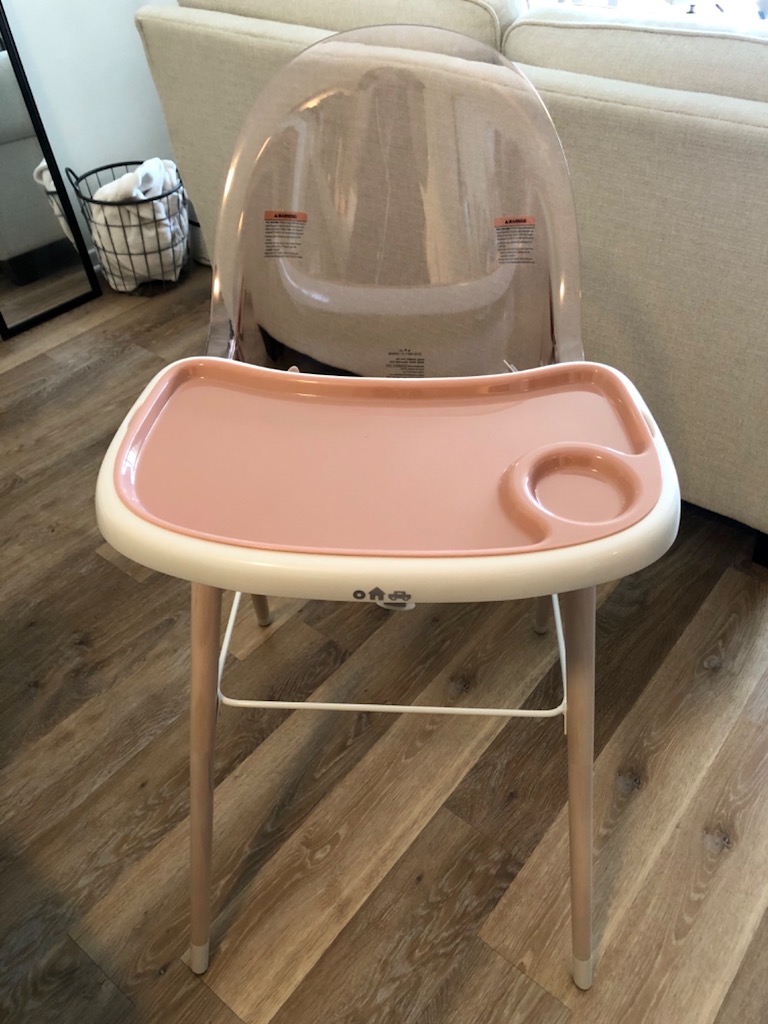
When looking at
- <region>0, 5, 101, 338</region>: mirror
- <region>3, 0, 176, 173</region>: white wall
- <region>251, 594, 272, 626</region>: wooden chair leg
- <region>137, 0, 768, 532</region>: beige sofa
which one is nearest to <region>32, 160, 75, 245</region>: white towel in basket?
<region>0, 5, 101, 338</region>: mirror

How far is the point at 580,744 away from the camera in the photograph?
2.39ft

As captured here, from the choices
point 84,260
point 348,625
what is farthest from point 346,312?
point 84,260

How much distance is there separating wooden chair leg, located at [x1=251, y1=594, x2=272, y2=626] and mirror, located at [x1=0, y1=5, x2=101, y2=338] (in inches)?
47.5

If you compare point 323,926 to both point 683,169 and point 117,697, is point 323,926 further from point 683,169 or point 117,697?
point 683,169

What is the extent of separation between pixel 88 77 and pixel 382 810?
201 centimetres

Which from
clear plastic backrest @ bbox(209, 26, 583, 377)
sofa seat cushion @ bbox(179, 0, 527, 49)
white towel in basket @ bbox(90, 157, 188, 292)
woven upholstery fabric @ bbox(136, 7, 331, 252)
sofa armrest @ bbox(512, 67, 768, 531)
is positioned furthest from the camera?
white towel in basket @ bbox(90, 157, 188, 292)

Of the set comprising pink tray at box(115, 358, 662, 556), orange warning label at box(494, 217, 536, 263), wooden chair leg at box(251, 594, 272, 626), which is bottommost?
wooden chair leg at box(251, 594, 272, 626)

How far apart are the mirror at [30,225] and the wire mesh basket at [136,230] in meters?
0.07

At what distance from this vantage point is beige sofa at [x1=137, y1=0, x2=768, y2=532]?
3.21 feet

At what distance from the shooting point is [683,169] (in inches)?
39.3

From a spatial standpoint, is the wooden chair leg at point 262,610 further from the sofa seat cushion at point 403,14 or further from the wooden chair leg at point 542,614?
the sofa seat cushion at point 403,14

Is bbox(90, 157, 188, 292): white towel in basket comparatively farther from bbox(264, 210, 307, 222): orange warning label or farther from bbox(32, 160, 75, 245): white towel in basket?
bbox(264, 210, 307, 222): orange warning label

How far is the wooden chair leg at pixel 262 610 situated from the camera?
4.09ft

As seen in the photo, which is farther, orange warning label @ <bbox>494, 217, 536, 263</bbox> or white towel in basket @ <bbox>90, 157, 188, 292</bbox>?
white towel in basket @ <bbox>90, 157, 188, 292</bbox>
